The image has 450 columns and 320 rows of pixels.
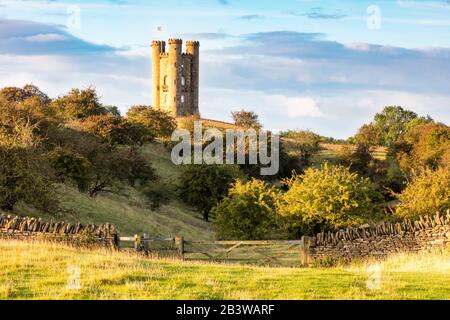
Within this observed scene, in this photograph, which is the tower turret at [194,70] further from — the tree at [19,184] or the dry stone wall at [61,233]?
the dry stone wall at [61,233]

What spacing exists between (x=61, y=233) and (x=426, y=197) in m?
25.0

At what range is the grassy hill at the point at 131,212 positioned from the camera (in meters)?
45.5

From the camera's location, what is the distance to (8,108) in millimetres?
63656

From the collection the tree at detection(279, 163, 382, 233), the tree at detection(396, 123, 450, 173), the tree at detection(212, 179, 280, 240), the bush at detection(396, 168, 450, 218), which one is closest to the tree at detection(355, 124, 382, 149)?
the tree at detection(396, 123, 450, 173)

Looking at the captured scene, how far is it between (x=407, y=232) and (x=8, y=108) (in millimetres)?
41958

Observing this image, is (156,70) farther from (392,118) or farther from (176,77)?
(392,118)

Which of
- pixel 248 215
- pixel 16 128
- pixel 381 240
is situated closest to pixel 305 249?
pixel 381 240

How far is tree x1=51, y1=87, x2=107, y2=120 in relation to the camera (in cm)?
9725

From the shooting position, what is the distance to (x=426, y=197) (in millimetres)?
45812

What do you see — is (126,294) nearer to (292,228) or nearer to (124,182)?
(292,228)

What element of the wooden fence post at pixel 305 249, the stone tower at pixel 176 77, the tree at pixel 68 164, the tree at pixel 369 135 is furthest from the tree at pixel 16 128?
the stone tower at pixel 176 77

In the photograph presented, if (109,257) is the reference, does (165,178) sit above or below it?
below

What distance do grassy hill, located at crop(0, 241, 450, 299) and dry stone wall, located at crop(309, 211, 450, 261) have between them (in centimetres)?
760
